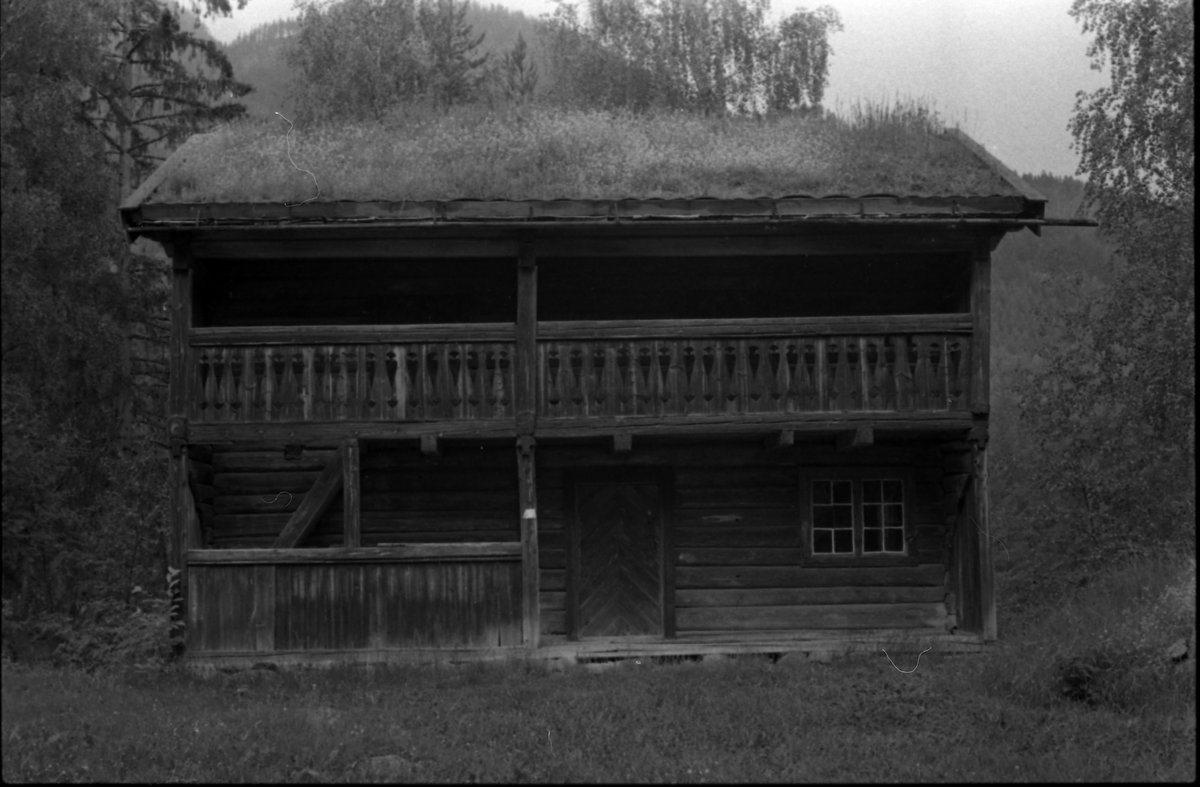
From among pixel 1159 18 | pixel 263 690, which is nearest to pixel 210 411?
pixel 263 690

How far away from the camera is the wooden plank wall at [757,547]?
15688 millimetres

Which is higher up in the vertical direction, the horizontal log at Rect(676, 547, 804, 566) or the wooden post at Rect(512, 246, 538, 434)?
the wooden post at Rect(512, 246, 538, 434)

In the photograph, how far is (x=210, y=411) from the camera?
13977 mm

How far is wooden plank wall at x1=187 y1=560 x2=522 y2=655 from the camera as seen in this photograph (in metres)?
13.5

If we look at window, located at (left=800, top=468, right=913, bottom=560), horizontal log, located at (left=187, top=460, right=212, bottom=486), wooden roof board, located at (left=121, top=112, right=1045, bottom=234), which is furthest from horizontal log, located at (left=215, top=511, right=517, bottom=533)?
wooden roof board, located at (left=121, top=112, right=1045, bottom=234)

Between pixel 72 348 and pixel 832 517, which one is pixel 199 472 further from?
pixel 832 517

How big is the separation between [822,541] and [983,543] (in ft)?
7.26

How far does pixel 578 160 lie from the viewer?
53.9 feet

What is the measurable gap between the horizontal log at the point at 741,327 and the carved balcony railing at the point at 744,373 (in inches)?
0.4

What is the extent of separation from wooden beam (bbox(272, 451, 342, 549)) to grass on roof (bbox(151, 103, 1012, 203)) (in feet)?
10.3

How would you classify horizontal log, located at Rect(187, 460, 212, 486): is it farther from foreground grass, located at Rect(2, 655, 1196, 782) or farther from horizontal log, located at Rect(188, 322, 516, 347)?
foreground grass, located at Rect(2, 655, 1196, 782)

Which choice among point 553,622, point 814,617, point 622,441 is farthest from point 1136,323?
point 553,622

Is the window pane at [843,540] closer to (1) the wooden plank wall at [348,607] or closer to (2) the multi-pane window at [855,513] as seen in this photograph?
(2) the multi-pane window at [855,513]

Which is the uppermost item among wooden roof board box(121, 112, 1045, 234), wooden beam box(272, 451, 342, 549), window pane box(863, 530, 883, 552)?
wooden roof board box(121, 112, 1045, 234)
